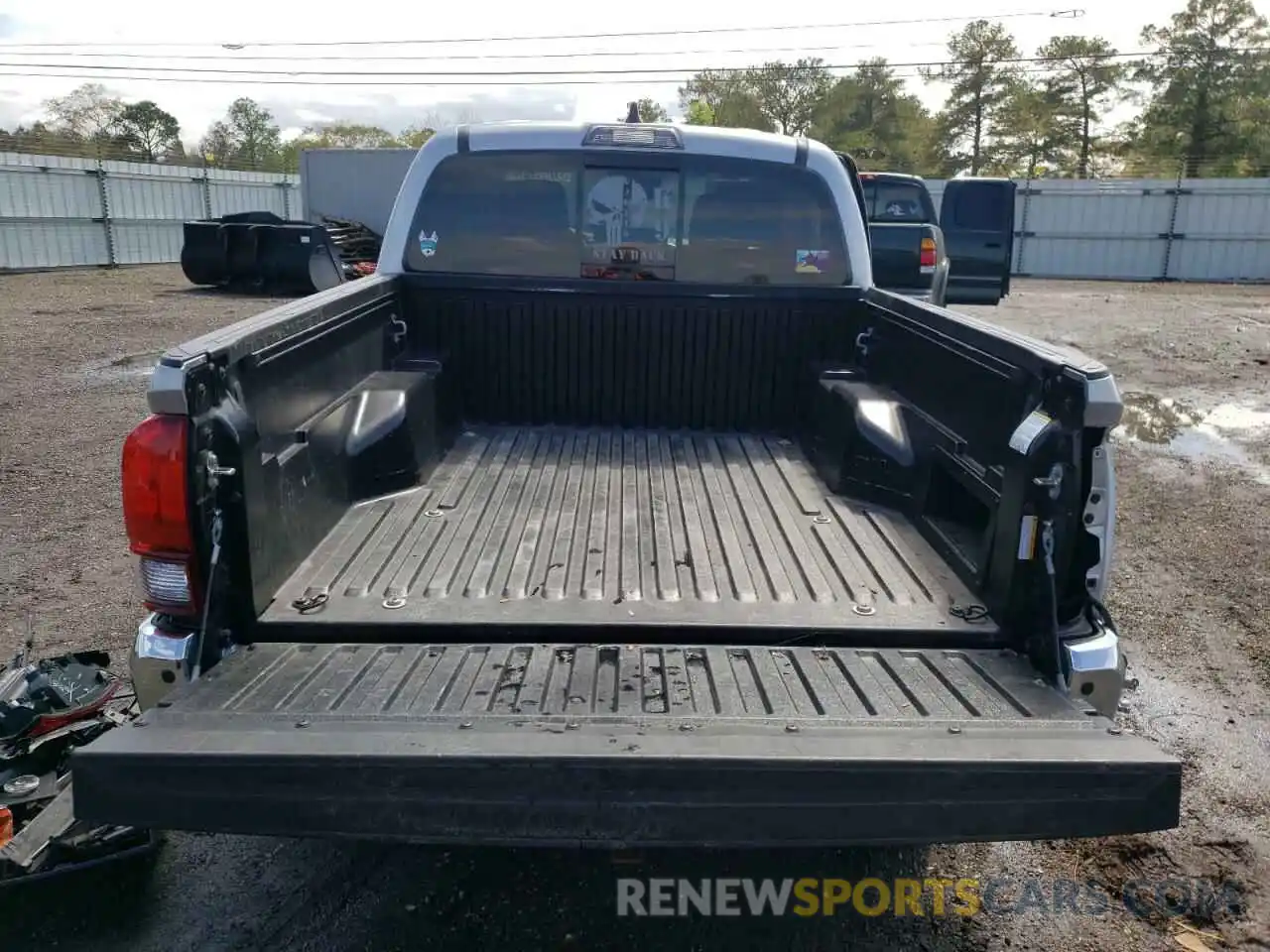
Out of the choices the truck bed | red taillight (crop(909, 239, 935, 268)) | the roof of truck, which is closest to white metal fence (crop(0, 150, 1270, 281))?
red taillight (crop(909, 239, 935, 268))

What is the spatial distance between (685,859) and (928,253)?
8.36m

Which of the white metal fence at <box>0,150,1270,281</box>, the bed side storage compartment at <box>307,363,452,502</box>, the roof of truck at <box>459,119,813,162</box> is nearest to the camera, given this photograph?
the bed side storage compartment at <box>307,363,452,502</box>

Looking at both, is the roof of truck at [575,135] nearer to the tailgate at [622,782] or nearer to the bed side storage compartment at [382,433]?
the bed side storage compartment at [382,433]

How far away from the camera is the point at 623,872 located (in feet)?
9.96

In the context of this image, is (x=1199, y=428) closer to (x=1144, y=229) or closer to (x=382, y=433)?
(x=382, y=433)

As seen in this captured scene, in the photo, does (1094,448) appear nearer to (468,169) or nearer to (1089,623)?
(1089,623)

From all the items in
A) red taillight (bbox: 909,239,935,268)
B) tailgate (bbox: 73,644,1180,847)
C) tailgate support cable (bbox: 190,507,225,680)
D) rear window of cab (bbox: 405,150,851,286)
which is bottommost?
tailgate (bbox: 73,644,1180,847)

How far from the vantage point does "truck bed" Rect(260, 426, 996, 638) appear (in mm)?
2738

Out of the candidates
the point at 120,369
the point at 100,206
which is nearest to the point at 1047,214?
the point at 100,206

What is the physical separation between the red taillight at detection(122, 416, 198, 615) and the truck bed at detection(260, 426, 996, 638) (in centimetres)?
28

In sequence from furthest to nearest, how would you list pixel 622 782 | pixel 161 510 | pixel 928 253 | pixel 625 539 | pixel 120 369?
pixel 120 369 → pixel 928 253 → pixel 625 539 → pixel 161 510 → pixel 622 782

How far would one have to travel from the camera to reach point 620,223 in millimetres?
4625

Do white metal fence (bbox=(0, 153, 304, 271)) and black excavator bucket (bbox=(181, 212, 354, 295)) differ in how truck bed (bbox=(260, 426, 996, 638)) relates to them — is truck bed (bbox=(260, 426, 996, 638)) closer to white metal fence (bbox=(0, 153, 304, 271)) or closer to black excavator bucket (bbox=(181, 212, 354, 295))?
black excavator bucket (bbox=(181, 212, 354, 295))

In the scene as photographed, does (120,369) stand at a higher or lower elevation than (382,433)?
lower
